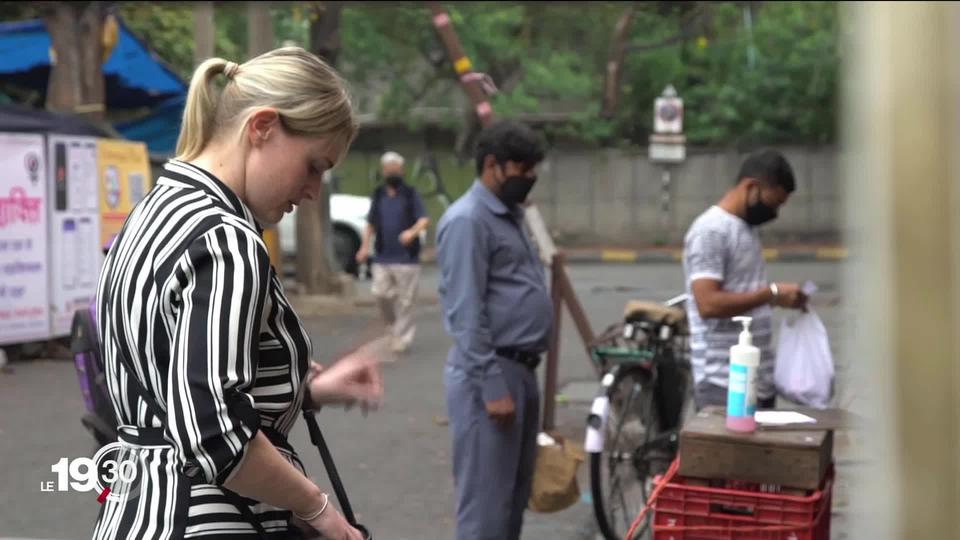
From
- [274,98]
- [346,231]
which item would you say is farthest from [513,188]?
[346,231]

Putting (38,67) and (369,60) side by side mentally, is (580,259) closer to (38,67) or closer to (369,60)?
(369,60)

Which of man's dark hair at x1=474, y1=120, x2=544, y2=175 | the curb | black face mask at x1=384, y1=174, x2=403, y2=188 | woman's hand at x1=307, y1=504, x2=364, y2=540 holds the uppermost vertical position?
man's dark hair at x1=474, y1=120, x2=544, y2=175

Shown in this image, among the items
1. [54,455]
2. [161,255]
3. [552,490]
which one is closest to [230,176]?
[161,255]

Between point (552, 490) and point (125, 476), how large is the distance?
3.20 m

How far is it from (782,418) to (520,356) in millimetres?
991

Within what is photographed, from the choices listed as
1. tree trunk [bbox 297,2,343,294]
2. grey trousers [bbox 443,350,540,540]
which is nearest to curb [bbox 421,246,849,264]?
tree trunk [bbox 297,2,343,294]

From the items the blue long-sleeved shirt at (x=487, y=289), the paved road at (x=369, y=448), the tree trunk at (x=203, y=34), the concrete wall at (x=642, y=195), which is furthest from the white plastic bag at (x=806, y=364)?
the concrete wall at (x=642, y=195)

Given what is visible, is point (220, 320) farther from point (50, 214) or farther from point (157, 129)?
point (157, 129)

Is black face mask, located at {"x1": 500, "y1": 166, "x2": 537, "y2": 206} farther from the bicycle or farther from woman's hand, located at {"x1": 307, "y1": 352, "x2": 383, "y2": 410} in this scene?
woman's hand, located at {"x1": 307, "y1": 352, "x2": 383, "y2": 410}

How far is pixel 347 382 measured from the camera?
8.87ft

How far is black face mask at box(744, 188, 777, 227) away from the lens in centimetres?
526

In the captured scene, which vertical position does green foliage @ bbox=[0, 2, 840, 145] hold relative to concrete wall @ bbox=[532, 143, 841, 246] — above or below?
above

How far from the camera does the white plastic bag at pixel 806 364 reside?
5.18 m

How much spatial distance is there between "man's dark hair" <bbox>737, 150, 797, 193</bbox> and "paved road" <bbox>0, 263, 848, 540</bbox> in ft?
1.87
